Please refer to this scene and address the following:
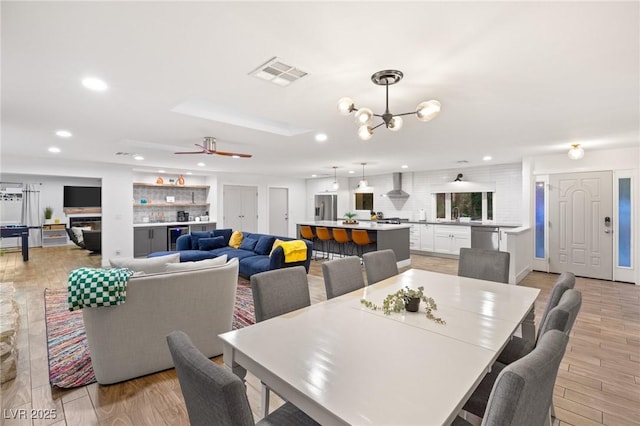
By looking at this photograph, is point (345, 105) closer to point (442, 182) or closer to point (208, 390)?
point (208, 390)

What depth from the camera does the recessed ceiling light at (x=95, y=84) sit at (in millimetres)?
2438

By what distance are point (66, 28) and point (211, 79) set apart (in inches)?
35.5

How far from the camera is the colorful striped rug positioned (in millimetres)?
2445

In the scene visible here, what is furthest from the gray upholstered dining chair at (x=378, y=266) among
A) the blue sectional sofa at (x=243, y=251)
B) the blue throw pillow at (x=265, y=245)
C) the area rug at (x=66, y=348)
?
the blue throw pillow at (x=265, y=245)

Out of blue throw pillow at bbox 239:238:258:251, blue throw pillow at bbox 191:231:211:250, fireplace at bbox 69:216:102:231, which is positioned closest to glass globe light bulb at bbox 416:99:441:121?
blue throw pillow at bbox 239:238:258:251

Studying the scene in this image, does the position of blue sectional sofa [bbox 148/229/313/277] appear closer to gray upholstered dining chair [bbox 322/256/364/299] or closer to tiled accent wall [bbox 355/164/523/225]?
gray upholstered dining chair [bbox 322/256/364/299]

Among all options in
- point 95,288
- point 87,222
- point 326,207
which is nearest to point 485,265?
point 95,288

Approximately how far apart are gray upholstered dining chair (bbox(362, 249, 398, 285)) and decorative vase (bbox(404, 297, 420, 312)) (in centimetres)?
82

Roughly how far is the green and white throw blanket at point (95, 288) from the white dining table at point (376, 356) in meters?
1.25

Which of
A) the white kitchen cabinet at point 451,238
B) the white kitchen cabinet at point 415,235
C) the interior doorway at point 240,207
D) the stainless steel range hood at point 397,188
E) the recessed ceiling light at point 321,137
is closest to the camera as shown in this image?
the recessed ceiling light at point 321,137

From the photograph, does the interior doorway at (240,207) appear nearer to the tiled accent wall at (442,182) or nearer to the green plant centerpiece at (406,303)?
the tiled accent wall at (442,182)

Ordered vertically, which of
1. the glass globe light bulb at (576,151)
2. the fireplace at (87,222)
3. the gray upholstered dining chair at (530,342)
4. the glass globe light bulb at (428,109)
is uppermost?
the glass globe light bulb at (576,151)

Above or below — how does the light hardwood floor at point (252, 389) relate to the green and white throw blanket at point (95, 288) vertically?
below

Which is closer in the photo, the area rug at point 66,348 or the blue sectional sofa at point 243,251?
the area rug at point 66,348
